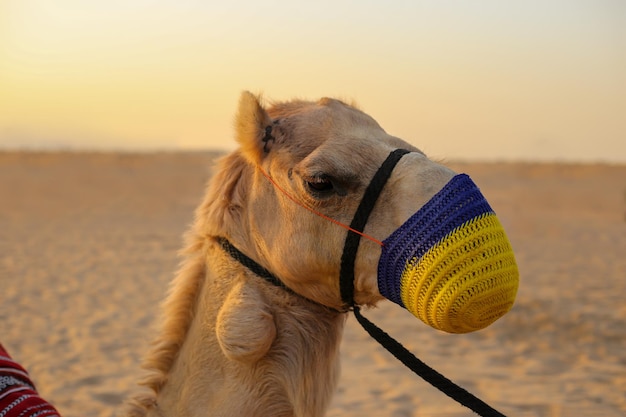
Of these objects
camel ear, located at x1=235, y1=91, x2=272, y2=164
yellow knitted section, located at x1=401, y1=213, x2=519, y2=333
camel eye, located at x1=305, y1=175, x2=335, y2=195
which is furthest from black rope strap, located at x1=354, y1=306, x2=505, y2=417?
camel ear, located at x1=235, y1=91, x2=272, y2=164

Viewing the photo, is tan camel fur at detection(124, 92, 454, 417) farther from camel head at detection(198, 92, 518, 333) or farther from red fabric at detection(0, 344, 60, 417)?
red fabric at detection(0, 344, 60, 417)

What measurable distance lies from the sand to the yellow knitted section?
1.19 m

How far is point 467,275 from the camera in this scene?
1.60 metres

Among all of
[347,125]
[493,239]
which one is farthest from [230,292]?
[493,239]

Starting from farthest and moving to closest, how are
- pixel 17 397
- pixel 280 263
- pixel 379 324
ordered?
pixel 379 324
pixel 17 397
pixel 280 263

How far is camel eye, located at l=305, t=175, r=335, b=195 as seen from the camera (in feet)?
5.87

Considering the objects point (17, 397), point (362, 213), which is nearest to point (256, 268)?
point (362, 213)

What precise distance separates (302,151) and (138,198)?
24.9 metres

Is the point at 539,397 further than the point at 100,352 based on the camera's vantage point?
No

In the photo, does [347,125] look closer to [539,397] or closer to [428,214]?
[428,214]

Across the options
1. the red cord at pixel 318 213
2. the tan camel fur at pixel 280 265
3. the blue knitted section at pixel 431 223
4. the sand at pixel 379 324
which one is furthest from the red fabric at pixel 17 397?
the blue knitted section at pixel 431 223

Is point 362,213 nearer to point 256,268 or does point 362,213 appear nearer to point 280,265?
point 280,265

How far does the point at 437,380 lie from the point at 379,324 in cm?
603

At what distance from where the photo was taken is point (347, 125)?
Answer: 1922 millimetres
